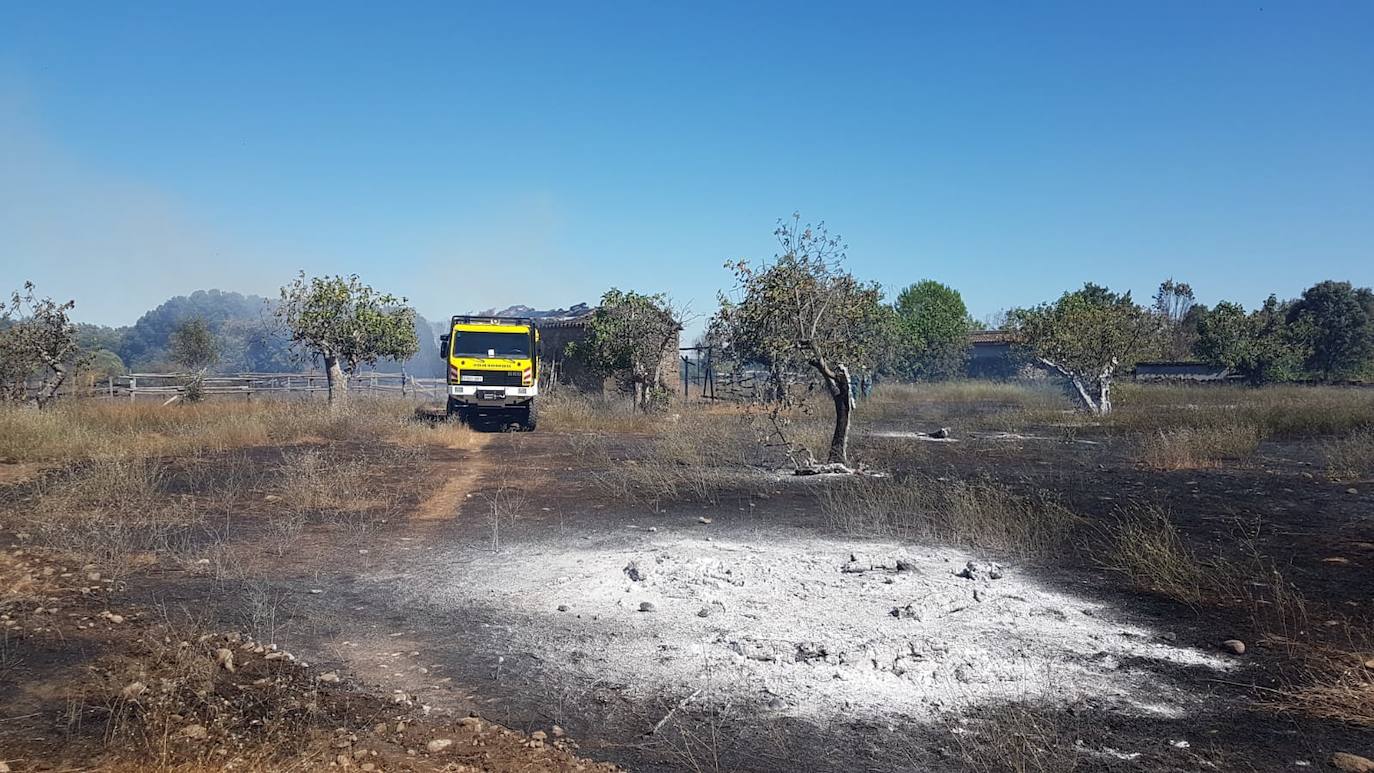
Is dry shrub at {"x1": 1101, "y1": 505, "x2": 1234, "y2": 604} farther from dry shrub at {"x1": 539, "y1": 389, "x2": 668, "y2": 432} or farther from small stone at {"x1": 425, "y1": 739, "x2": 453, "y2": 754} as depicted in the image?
dry shrub at {"x1": 539, "y1": 389, "x2": 668, "y2": 432}

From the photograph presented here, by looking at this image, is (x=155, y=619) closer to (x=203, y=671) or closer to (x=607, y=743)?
(x=203, y=671)

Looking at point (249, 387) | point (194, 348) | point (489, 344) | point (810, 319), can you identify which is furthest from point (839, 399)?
point (194, 348)

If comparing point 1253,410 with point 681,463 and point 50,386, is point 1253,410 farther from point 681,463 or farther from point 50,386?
point 50,386

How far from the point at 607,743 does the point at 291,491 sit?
881 cm

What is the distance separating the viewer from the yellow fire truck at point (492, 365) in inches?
889

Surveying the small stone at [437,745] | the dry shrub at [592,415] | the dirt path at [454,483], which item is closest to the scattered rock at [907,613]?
the small stone at [437,745]

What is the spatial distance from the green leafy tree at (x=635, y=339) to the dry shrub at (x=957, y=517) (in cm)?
1578

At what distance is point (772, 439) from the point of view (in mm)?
19406

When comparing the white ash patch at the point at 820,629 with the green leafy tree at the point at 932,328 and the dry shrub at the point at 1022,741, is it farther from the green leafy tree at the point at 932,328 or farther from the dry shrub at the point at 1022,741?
the green leafy tree at the point at 932,328

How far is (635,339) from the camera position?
27484mm

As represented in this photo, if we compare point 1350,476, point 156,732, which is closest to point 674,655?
point 156,732

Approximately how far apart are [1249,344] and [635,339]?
83.2ft

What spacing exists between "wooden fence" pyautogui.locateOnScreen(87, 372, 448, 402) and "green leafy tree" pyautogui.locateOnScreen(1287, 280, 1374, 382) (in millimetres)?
39348

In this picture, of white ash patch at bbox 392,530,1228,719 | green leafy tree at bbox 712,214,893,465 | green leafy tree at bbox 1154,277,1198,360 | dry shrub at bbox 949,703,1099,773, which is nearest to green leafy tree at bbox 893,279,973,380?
green leafy tree at bbox 1154,277,1198,360
